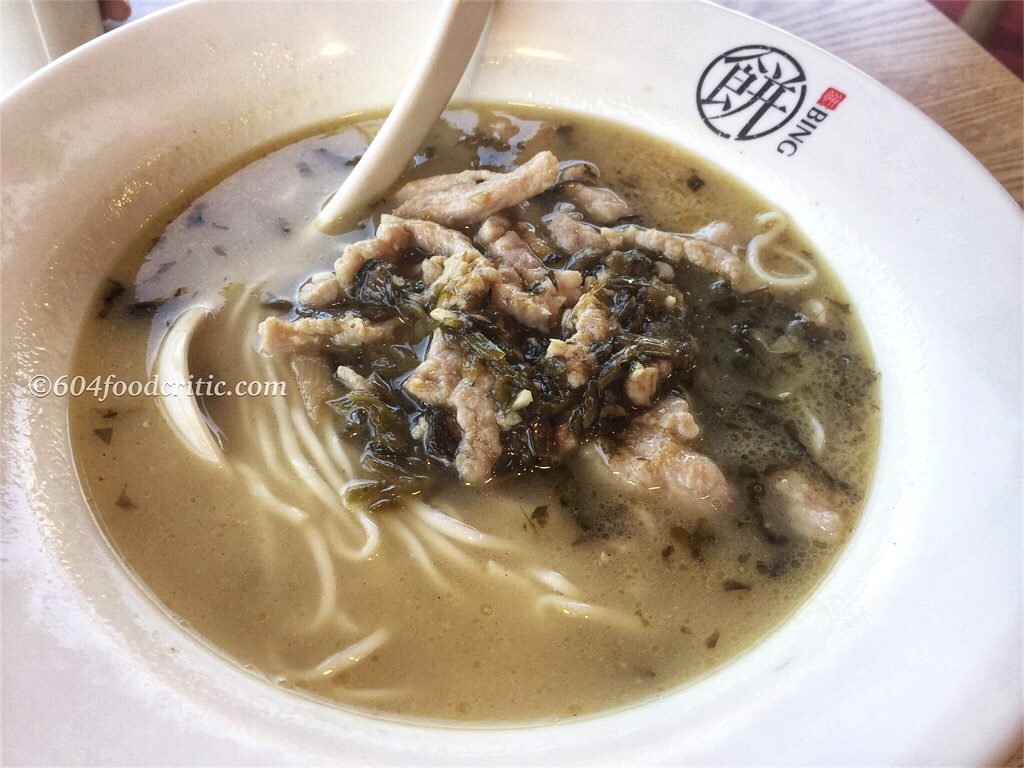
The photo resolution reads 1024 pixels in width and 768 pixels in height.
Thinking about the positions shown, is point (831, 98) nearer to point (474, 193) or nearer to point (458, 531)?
point (474, 193)

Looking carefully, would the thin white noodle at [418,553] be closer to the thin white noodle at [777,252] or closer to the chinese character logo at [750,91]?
the thin white noodle at [777,252]

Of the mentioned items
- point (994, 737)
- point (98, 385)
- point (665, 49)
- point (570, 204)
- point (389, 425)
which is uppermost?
point (665, 49)

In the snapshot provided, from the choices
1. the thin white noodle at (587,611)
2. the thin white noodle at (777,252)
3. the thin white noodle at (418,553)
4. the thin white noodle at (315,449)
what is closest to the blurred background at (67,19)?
the thin white noodle at (777,252)

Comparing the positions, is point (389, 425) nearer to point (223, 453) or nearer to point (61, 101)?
point (223, 453)

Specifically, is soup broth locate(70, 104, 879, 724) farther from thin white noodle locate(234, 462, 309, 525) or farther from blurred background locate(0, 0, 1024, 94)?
blurred background locate(0, 0, 1024, 94)

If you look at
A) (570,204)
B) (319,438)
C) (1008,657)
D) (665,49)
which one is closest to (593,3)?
(665,49)
